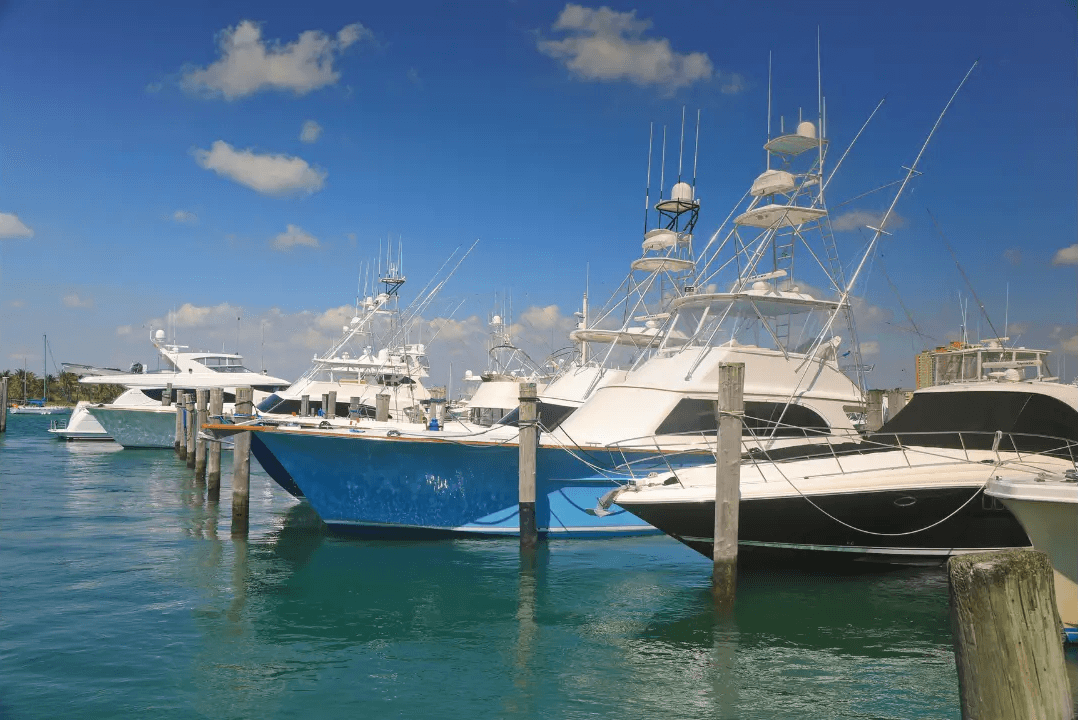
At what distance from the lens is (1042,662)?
10.7 ft

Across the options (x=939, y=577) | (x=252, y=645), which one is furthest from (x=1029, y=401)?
(x=252, y=645)

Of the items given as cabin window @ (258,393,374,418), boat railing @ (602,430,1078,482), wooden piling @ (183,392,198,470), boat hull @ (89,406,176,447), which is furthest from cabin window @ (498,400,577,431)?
boat hull @ (89,406,176,447)

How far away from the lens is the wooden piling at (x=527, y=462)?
12.3 metres

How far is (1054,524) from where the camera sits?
7684 mm

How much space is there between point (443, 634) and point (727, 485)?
364cm

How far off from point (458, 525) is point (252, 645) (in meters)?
5.59

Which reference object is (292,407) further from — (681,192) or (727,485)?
(727,485)

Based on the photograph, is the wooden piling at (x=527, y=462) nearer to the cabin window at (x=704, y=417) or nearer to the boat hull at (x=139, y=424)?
the cabin window at (x=704, y=417)

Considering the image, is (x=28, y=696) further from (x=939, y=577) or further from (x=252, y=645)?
(x=939, y=577)

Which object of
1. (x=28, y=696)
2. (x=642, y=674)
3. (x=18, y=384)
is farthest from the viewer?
(x=18, y=384)

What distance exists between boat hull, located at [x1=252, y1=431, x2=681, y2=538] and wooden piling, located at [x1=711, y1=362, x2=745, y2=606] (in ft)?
13.3

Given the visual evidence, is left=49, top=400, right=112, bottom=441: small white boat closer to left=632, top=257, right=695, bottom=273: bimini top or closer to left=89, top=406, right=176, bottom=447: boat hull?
left=89, top=406, right=176, bottom=447: boat hull

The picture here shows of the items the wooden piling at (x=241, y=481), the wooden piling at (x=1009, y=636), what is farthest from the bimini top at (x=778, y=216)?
the wooden piling at (x=1009, y=636)

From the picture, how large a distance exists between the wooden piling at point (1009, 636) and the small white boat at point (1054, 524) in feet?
16.3
